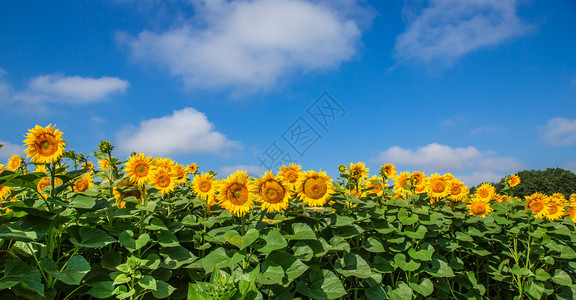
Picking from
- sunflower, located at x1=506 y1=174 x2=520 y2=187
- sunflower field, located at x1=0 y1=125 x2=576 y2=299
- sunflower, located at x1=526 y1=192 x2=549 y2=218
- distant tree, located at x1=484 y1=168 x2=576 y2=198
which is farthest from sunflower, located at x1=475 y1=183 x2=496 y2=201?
distant tree, located at x1=484 y1=168 x2=576 y2=198

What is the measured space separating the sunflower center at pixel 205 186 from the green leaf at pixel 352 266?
4.30 ft

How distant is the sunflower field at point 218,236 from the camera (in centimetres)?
240

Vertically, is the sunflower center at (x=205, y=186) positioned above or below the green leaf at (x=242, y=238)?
above

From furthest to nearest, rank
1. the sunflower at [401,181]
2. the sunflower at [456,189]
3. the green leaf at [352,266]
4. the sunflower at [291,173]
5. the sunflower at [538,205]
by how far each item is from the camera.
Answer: the sunflower at [538,205]
the sunflower at [401,181]
the sunflower at [456,189]
the sunflower at [291,173]
the green leaf at [352,266]

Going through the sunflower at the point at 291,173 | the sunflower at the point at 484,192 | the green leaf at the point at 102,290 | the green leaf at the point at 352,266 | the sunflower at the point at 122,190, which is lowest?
the green leaf at the point at 102,290

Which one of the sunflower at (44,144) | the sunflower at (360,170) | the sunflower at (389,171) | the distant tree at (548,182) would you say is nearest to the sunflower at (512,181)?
the sunflower at (389,171)

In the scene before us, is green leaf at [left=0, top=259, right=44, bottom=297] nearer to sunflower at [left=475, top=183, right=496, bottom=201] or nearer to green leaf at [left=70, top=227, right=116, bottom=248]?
green leaf at [left=70, top=227, right=116, bottom=248]

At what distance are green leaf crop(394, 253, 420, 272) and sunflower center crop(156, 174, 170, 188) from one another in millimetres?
2305

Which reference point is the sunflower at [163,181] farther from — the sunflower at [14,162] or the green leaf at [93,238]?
the sunflower at [14,162]

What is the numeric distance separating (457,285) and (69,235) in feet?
14.6

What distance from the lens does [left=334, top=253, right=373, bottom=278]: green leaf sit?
2.95 m

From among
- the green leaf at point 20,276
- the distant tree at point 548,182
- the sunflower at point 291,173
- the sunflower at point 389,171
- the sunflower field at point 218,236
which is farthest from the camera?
the distant tree at point 548,182

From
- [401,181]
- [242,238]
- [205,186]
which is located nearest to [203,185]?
[205,186]

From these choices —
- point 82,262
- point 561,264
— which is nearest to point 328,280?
point 82,262
